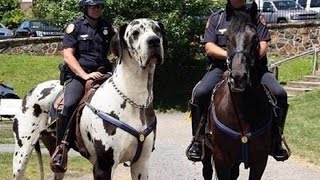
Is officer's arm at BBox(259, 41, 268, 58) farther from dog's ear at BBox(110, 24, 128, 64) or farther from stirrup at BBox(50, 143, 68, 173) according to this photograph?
stirrup at BBox(50, 143, 68, 173)

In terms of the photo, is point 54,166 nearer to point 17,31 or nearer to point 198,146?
point 198,146

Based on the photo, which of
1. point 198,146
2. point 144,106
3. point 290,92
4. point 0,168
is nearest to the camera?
point 144,106

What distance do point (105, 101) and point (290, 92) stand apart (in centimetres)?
1763

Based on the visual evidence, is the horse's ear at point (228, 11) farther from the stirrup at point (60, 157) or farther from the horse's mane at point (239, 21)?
the stirrup at point (60, 157)

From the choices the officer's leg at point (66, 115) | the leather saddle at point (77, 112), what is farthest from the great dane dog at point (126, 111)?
the officer's leg at point (66, 115)

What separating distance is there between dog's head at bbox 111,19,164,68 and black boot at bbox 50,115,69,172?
1143 mm

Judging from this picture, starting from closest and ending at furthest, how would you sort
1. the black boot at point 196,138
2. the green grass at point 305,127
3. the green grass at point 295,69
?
the black boot at point 196,138 → the green grass at point 305,127 → the green grass at point 295,69

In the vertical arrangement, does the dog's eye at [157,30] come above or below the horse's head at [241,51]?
above

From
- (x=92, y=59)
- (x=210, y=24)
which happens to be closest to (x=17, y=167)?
(x=92, y=59)

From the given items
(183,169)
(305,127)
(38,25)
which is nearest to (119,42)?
(183,169)

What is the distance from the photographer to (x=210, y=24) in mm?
7586

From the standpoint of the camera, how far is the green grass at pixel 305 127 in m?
13.9

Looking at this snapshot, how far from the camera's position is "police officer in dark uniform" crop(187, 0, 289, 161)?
23.9 feet

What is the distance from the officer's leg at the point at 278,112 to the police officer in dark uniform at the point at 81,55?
182 cm
